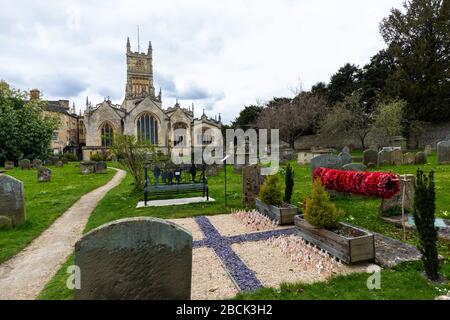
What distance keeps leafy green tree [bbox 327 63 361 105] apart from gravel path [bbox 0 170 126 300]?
130 ft

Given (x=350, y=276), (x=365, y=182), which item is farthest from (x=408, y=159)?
(x=350, y=276)

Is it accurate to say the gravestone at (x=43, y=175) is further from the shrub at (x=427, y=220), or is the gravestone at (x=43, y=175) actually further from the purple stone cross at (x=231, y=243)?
the shrub at (x=427, y=220)

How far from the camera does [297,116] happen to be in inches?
1478

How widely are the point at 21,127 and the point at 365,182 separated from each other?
116 feet

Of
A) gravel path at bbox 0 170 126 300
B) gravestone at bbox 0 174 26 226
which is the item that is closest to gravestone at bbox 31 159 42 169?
gravel path at bbox 0 170 126 300

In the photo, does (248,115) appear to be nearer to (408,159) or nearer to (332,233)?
(408,159)

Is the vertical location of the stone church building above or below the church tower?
below

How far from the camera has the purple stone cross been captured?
4.09m

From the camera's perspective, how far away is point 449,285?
3.65 meters

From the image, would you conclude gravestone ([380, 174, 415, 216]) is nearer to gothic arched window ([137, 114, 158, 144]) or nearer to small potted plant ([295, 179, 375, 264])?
small potted plant ([295, 179, 375, 264])

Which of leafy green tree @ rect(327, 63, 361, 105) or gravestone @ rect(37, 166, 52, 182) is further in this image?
leafy green tree @ rect(327, 63, 361, 105)

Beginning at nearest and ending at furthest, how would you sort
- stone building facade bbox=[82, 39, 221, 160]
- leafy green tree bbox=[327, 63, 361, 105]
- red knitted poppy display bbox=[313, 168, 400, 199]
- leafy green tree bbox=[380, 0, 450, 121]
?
red knitted poppy display bbox=[313, 168, 400, 199] < leafy green tree bbox=[380, 0, 450, 121] < leafy green tree bbox=[327, 63, 361, 105] < stone building facade bbox=[82, 39, 221, 160]

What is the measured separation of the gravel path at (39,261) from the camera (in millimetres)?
4227
